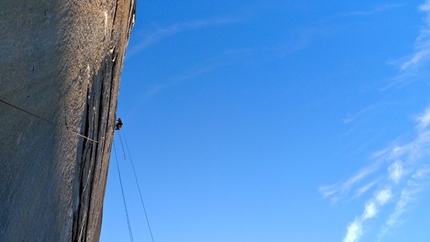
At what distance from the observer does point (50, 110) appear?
3094 mm

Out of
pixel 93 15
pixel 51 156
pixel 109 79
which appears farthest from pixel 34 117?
pixel 109 79

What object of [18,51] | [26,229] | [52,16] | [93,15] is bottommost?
[26,229]

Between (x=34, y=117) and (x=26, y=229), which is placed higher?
(x=34, y=117)

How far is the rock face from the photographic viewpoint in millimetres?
2508

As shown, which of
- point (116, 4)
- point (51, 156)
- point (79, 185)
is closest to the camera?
point (51, 156)

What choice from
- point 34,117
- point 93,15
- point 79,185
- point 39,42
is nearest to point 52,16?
point 39,42

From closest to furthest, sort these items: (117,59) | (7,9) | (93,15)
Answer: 1. (7,9)
2. (93,15)
3. (117,59)

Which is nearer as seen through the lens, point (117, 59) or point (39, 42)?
point (39, 42)

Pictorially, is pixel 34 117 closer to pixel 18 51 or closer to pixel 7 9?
pixel 18 51

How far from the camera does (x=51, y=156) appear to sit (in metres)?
3.22

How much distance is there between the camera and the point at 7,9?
2363 mm

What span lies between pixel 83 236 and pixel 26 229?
231 cm

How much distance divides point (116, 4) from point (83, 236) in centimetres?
294

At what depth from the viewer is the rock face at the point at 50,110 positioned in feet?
8.23
